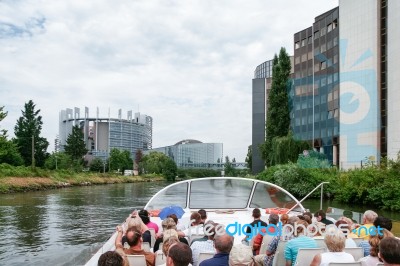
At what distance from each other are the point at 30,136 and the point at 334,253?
71.8m

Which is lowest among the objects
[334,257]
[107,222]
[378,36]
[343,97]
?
[107,222]

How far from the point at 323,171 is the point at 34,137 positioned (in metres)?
51.3

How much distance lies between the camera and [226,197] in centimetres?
1232

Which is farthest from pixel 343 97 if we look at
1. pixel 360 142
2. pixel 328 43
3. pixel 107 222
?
pixel 107 222

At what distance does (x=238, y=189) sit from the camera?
40.1 ft

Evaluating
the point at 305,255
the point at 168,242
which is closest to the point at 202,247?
the point at 168,242

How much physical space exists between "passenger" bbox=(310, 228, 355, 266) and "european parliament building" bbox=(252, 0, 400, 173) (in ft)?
114

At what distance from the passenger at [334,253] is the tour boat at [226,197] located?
700 cm

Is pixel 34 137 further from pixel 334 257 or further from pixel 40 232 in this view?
pixel 334 257

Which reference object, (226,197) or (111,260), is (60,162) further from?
(111,260)

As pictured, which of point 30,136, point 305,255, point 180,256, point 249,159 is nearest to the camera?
point 180,256

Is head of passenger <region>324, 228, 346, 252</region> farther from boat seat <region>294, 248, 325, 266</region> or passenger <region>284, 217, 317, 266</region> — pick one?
passenger <region>284, 217, 317, 266</region>

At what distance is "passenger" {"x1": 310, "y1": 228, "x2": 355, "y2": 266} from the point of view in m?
4.55

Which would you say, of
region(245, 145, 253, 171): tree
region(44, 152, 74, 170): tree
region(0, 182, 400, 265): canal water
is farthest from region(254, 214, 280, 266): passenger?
region(245, 145, 253, 171): tree
